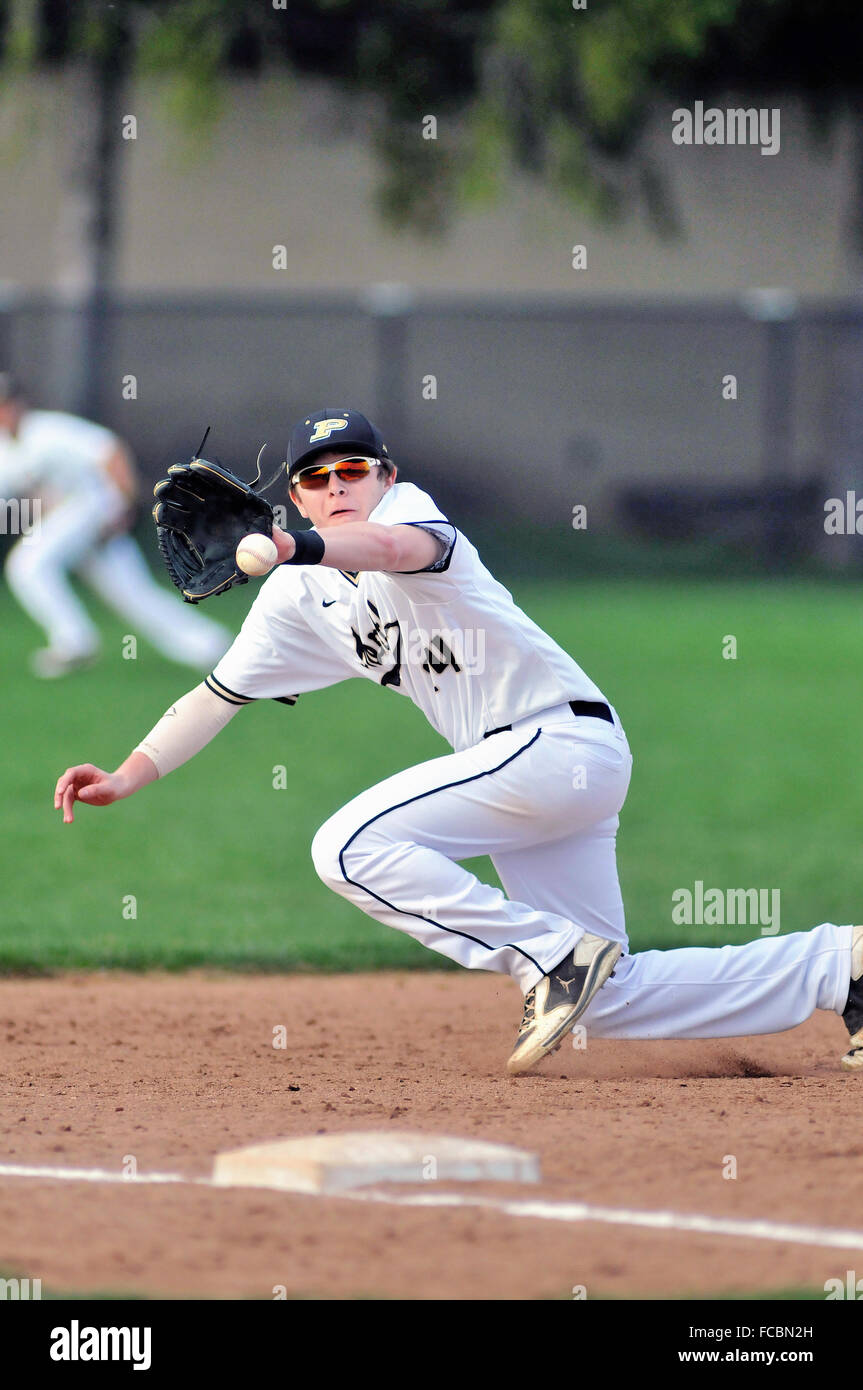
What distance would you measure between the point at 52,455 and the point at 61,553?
29.0 inches

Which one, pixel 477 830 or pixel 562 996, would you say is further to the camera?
pixel 477 830

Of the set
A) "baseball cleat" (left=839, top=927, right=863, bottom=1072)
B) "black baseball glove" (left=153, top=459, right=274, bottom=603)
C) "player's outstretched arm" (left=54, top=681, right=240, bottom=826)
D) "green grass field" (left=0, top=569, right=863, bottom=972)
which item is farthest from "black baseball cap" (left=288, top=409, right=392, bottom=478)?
"green grass field" (left=0, top=569, right=863, bottom=972)

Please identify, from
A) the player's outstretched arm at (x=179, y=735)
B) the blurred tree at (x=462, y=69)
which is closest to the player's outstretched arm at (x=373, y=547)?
the player's outstretched arm at (x=179, y=735)

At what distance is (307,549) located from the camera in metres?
4.05

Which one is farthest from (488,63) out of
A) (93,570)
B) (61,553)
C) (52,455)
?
(61,553)

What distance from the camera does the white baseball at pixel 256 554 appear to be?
3.88 meters

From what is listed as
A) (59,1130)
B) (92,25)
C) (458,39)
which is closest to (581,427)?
(458,39)

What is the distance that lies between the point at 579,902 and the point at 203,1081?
1.14 meters

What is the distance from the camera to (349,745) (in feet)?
38.2

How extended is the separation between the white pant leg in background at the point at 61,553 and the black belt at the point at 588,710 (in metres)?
9.09

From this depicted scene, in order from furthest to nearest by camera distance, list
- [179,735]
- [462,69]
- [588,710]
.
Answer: [462,69] < [179,735] < [588,710]

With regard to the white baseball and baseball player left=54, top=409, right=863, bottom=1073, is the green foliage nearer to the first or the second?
baseball player left=54, top=409, right=863, bottom=1073

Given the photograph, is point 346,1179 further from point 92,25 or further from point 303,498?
point 92,25

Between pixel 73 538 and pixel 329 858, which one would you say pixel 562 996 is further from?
pixel 73 538
